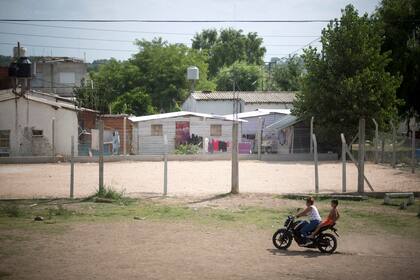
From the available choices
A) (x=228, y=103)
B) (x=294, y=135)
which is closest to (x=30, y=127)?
(x=294, y=135)

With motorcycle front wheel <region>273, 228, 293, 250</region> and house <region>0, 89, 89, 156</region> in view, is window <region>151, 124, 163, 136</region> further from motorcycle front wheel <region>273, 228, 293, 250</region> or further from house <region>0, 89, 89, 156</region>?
motorcycle front wheel <region>273, 228, 293, 250</region>

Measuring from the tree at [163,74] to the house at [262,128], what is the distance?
84.1ft

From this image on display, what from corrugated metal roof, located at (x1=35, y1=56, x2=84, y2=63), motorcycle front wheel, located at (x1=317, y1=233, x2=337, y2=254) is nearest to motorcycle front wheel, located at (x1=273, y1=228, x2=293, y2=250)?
motorcycle front wheel, located at (x1=317, y1=233, x2=337, y2=254)

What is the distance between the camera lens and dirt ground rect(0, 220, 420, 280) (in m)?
8.57

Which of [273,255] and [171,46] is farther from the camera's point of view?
[171,46]

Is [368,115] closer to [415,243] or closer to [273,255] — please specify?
[415,243]

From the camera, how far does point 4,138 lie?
37.0 meters

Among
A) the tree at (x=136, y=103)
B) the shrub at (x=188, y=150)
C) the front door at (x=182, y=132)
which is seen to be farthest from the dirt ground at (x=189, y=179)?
the tree at (x=136, y=103)

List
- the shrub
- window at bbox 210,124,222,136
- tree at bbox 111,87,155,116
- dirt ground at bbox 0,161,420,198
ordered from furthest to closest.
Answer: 1. tree at bbox 111,87,155,116
2. window at bbox 210,124,222,136
3. the shrub
4. dirt ground at bbox 0,161,420,198

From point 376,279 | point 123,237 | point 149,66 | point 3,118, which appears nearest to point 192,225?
point 123,237

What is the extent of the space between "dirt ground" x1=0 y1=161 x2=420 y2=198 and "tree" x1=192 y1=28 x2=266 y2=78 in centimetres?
7862

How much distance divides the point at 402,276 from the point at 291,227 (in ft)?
8.02

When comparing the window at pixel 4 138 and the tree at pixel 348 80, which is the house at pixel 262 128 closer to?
the tree at pixel 348 80

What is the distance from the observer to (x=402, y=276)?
28.7 feet
